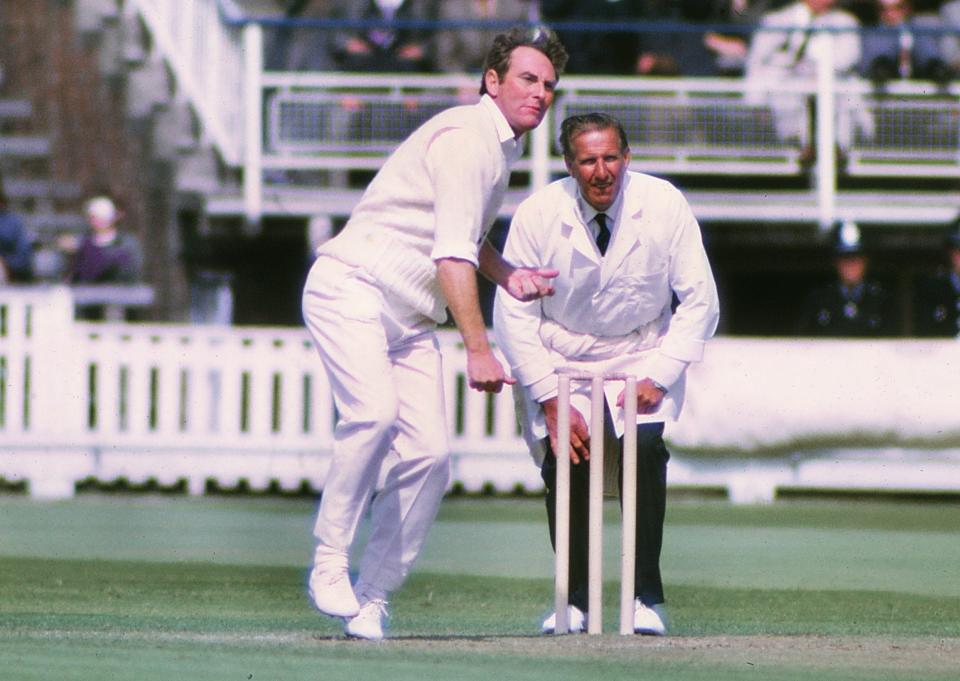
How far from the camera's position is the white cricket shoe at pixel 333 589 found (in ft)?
24.9

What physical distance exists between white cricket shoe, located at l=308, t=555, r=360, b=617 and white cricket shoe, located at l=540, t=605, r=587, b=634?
2.65 feet

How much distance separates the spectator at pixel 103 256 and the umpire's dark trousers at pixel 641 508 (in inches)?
400

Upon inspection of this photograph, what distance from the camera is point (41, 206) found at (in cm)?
2008

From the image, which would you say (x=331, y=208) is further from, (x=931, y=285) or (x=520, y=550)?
(x=520, y=550)

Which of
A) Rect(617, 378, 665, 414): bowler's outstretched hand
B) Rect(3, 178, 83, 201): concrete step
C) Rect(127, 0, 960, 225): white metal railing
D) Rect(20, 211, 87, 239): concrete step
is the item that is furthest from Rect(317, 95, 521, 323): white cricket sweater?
Rect(3, 178, 83, 201): concrete step

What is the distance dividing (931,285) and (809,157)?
2.31m

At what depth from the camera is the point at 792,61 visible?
19.2m

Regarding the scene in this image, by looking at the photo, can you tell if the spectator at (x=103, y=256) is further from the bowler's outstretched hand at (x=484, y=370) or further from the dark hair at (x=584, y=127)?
the bowler's outstretched hand at (x=484, y=370)

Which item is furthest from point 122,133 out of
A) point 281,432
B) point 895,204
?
point 895,204

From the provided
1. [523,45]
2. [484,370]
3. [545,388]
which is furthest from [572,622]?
[523,45]

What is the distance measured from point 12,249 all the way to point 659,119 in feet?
17.1

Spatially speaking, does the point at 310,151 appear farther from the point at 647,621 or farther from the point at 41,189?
the point at 647,621

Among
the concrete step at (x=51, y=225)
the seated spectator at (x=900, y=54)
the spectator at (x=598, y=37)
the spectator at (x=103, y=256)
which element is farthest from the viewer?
the concrete step at (x=51, y=225)

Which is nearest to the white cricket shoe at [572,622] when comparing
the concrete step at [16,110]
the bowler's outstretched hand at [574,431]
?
the bowler's outstretched hand at [574,431]
